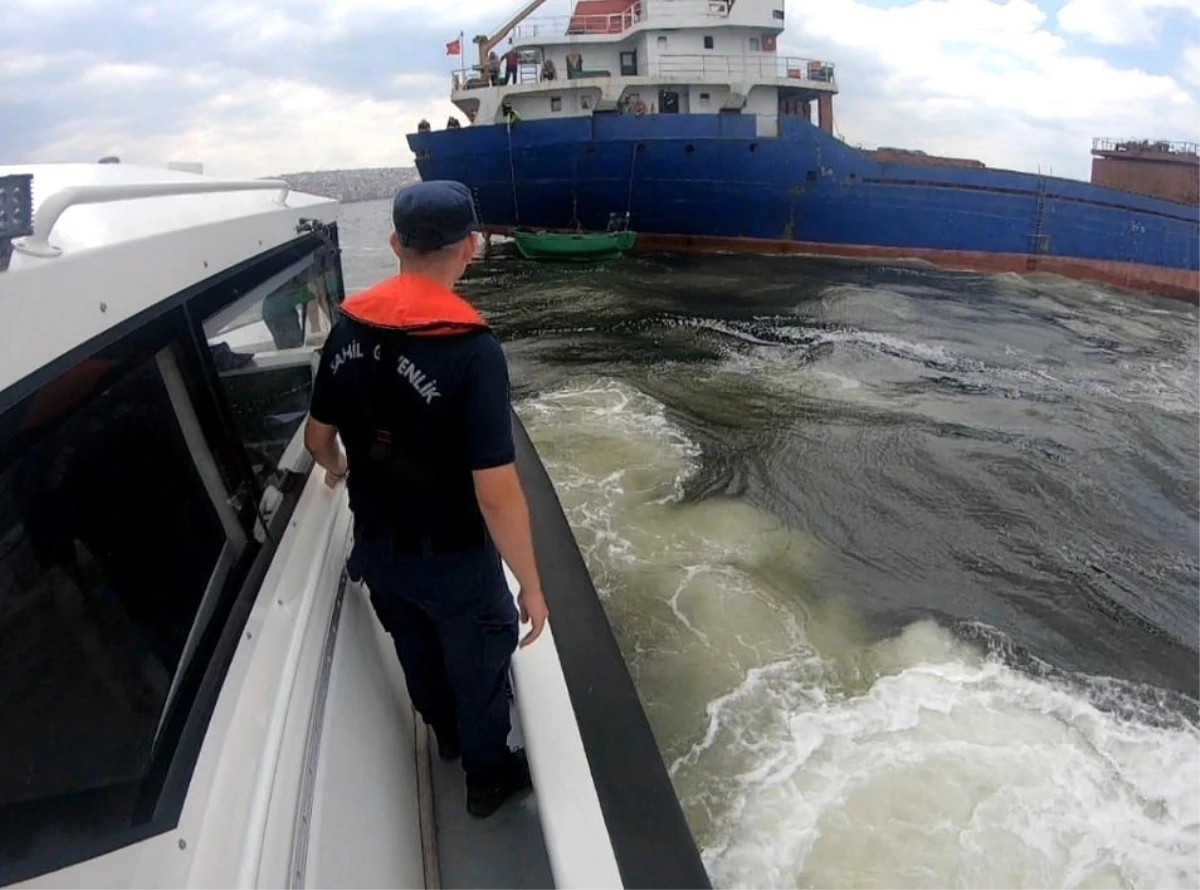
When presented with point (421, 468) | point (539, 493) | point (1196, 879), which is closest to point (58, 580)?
point (421, 468)

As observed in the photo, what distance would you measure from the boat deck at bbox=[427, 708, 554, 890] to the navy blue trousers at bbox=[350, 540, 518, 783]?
136 millimetres

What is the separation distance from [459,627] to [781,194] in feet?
59.7

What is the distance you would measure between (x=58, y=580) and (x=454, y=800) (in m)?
1.23

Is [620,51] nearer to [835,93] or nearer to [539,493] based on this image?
[835,93]

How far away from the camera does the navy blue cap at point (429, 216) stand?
4.74 feet

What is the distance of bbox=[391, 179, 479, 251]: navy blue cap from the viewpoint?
1.44 meters

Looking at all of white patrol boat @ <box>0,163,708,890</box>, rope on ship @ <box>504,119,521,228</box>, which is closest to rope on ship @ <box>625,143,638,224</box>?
rope on ship @ <box>504,119,521,228</box>

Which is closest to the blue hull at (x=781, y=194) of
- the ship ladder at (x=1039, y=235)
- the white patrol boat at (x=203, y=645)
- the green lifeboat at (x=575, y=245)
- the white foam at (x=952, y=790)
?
the ship ladder at (x=1039, y=235)

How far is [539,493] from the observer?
3.16 m

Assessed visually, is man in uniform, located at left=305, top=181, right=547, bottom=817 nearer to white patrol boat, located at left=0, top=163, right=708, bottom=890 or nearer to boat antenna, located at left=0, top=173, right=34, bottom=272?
white patrol boat, located at left=0, top=163, right=708, bottom=890

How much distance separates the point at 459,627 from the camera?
66.1 inches

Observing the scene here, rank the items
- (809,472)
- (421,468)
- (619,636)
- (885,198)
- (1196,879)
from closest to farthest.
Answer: (421,468), (1196,879), (619,636), (809,472), (885,198)

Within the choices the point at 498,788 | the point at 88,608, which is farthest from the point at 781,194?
the point at 88,608

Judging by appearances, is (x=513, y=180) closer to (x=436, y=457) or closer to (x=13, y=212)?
(x=436, y=457)
